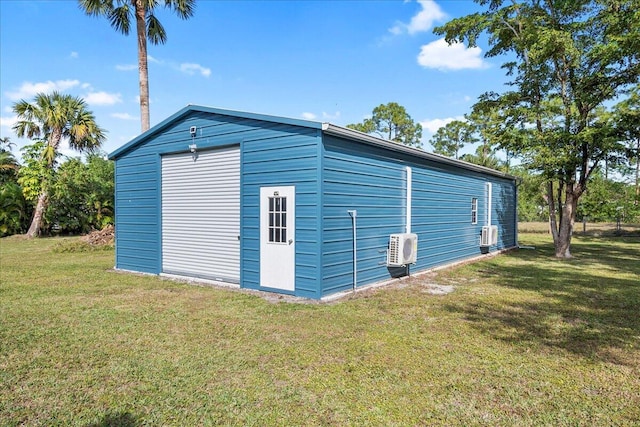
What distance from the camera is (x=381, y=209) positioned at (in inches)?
274

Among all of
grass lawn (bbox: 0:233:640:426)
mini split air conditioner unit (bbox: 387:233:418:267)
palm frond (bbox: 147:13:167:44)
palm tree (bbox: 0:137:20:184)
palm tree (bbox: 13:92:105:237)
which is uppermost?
palm frond (bbox: 147:13:167:44)

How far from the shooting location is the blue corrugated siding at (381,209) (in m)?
5.83

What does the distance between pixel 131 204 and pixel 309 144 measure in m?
4.93

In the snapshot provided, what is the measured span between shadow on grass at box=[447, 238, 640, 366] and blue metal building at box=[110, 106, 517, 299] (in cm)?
182

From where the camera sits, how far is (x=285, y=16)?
1139 centimetres

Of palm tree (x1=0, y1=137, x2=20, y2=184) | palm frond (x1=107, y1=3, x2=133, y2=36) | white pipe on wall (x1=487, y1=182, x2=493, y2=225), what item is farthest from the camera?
Answer: palm tree (x1=0, y1=137, x2=20, y2=184)

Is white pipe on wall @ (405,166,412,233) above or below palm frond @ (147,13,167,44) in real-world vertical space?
below

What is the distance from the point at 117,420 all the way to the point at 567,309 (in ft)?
17.9

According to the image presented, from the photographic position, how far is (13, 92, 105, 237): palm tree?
1681cm

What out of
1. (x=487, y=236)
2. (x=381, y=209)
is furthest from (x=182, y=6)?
(x=487, y=236)

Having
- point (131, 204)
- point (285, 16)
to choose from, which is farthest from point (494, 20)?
point (131, 204)

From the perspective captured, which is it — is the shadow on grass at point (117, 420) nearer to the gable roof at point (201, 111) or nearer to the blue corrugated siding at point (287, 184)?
the blue corrugated siding at point (287, 184)

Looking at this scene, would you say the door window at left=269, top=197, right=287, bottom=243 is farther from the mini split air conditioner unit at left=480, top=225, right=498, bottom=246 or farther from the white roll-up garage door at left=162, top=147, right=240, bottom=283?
the mini split air conditioner unit at left=480, top=225, right=498, bottom=246

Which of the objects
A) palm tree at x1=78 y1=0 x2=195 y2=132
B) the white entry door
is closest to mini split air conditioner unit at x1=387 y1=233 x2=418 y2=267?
the white entry door
